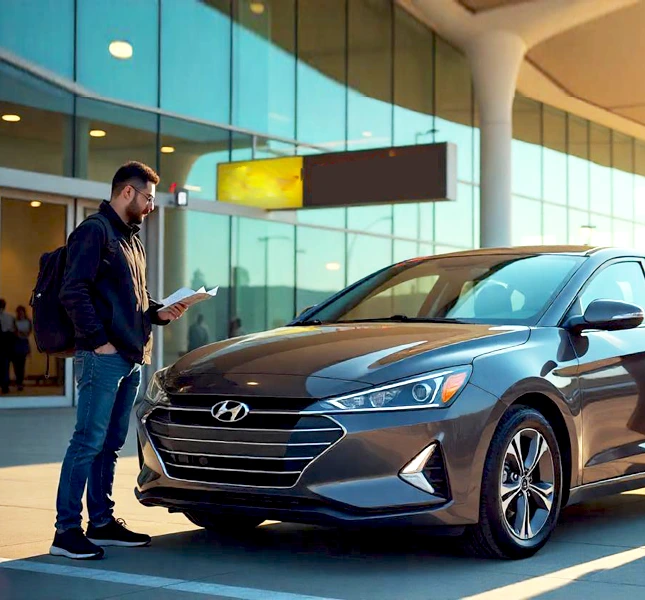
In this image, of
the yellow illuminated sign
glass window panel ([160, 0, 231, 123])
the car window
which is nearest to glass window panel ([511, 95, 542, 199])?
the yellow illuminated sign

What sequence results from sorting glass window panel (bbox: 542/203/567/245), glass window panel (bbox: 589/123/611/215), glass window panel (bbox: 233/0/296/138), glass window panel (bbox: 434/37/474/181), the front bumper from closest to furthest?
the front bumper, glass window panel (bbox: 233/0/296/138), glass window panel (bbox: 434/37/474/181), glass window panel (bbox: 542/203/567/245), glass window panel (bbox: 589/123/611/215)

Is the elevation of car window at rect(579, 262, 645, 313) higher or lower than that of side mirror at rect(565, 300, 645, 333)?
higher

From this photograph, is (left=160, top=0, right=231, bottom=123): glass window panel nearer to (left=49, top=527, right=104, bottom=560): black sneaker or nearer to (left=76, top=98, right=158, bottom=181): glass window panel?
(left=76, top=98, right=158, bottom=181): glass window panel

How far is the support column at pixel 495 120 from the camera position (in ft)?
81.0

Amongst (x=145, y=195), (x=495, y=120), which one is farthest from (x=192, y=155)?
(x=145, y=195)

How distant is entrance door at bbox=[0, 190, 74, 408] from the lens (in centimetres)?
1741

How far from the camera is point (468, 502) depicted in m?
5.37

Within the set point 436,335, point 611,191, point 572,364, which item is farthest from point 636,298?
point 611,191

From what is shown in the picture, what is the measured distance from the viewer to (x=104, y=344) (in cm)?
585

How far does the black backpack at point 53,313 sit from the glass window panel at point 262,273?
49.5ft

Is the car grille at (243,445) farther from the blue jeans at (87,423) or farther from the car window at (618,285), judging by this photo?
the car window at (618,285)

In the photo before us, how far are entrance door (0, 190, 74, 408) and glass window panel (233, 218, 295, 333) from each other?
381 cm

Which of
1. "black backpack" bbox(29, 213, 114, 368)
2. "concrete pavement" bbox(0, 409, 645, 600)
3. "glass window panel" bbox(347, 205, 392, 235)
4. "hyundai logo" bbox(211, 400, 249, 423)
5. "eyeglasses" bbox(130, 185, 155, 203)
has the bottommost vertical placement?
"concrete pavement" bbox(0, 409, 645, 600)

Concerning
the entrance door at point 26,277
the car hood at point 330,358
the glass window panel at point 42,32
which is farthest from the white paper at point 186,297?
the glass window panel at point 42,32
